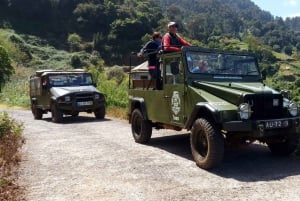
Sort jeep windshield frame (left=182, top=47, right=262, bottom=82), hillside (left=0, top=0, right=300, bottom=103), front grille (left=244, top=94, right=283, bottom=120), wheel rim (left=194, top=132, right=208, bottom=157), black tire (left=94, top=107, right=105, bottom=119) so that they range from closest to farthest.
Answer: front grille (left=244, top=94, right=283, bottom=120), wheel rim (left=194, top=132, right=208, bottom=157), jeep windshield frame (left=182, top=47, right=262, bottom=82), black tire (left=94, top=107, right=105, bottom=119), hillside (left=0, top=0, right=300, bottom=103)

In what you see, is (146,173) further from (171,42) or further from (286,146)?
(171,42)

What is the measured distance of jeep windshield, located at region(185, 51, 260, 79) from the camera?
823cm

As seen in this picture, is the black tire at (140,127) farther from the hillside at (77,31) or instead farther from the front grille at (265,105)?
the hillside at (77,31)

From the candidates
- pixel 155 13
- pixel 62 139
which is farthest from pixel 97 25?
pixel 62 139

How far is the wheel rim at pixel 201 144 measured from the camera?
7474 millimetres

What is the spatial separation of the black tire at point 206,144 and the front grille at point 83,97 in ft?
29.5

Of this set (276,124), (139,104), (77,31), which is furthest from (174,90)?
(77,31)

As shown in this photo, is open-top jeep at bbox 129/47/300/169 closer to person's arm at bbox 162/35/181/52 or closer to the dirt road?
person's arm at bbox 162/35/181/52

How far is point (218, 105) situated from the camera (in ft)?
23.6

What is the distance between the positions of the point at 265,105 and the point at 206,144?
1160mm

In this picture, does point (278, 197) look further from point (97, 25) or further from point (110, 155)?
point (97, 25)

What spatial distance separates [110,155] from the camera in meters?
8.95

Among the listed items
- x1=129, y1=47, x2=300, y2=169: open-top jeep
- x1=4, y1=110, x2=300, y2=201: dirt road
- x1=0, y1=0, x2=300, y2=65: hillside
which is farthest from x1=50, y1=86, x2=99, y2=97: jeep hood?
x1=0, y1=0, x2=300, y2=65: hillside

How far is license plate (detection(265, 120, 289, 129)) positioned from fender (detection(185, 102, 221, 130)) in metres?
0.81
